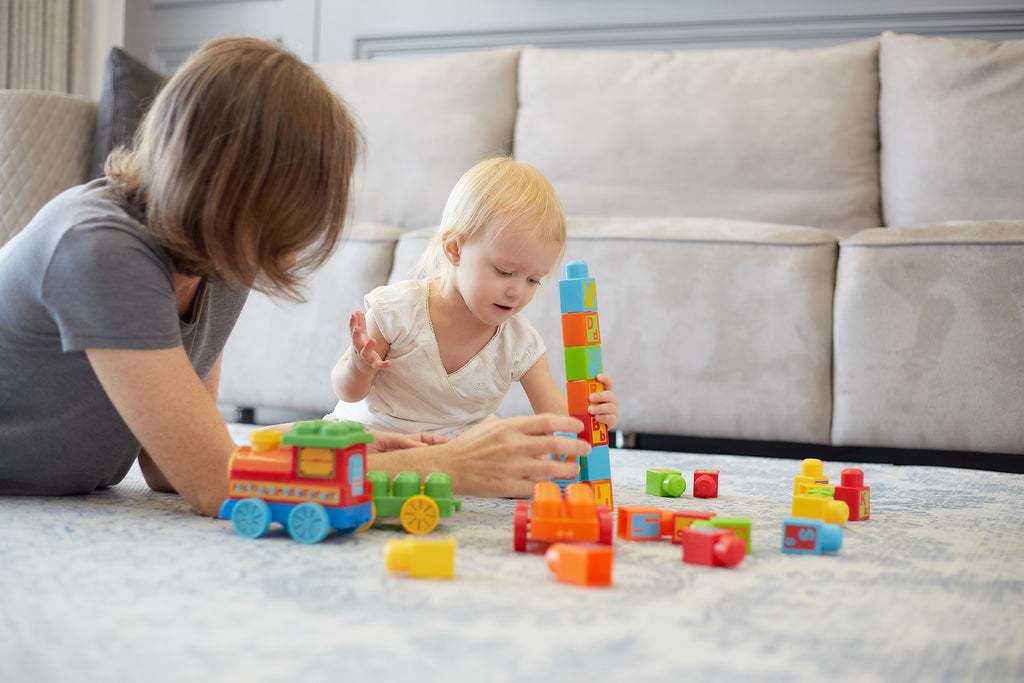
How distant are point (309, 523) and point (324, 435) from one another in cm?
8

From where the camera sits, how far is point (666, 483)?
3.98 feet

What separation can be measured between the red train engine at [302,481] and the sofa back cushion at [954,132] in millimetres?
1561

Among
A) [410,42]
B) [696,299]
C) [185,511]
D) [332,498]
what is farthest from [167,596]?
[410,42]

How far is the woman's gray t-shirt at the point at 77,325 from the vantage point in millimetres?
849

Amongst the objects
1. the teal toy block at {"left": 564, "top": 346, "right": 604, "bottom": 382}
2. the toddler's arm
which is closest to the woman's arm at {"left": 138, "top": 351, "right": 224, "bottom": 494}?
the toddler's arm

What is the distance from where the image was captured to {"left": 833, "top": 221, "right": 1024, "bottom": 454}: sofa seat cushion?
1.58 meters

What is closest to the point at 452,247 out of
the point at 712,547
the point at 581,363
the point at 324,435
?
the point at 581,363

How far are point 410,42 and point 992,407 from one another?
6.18 feet

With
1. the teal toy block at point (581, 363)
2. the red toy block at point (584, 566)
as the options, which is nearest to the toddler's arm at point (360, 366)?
the teal toy block at point (581, 363)

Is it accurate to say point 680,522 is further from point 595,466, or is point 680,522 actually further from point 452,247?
point 452,247

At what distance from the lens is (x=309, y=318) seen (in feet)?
6.41

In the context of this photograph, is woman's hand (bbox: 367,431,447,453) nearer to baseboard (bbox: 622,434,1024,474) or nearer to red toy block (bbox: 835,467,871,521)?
red toy block (bbox: 835,467,871,521)

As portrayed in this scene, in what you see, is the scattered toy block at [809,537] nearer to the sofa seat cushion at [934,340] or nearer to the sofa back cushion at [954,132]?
the sofa seat cushion at [934,340]

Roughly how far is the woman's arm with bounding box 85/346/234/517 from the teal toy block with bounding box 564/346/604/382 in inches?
16.4
